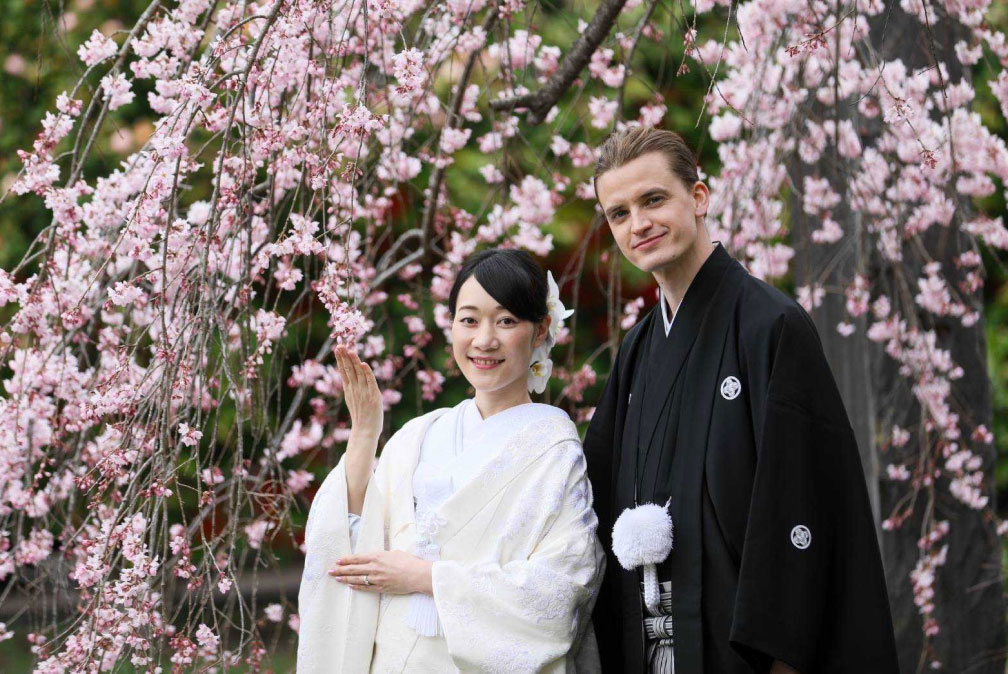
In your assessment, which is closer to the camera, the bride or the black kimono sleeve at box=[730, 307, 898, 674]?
the black kimono sleeve at box=[730, 307, 898, 674]

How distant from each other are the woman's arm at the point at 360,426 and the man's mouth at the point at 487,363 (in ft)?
0.81

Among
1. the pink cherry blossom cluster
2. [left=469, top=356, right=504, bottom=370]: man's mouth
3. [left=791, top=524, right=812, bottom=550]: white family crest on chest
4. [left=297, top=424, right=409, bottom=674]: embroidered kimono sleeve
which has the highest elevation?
the pink cherry blossom cluster

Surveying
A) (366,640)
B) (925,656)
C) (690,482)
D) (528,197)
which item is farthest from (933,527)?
(366,640)

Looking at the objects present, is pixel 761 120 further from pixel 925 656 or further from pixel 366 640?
pixel 366 640

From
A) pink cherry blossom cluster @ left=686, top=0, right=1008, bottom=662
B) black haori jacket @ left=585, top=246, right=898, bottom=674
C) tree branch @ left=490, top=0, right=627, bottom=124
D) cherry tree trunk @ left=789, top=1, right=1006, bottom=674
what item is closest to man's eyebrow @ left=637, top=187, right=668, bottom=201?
black haori jacket @ left=585, top=246, right=898, bottom=674

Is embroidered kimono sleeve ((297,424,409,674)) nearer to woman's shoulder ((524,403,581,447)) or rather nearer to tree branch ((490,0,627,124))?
woman's shoulder ((524,403,581,447))

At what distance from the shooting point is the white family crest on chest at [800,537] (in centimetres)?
218

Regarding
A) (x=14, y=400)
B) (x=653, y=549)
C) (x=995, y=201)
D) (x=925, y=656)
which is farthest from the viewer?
(x=995, y=201)

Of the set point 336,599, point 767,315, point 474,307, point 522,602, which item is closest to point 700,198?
point 767,315

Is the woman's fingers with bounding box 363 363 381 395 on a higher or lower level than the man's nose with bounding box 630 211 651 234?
lower

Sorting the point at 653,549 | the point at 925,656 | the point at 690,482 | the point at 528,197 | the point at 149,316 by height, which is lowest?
the point at 925,656

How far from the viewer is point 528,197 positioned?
4.35 metres

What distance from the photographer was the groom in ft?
7.13

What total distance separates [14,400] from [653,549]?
1.81m
